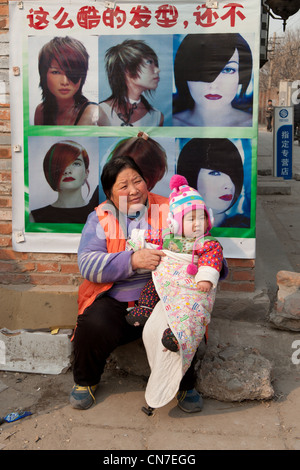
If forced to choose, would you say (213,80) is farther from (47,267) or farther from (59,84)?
(47,267)

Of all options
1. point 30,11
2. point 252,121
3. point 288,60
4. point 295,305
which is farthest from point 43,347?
point 288,60

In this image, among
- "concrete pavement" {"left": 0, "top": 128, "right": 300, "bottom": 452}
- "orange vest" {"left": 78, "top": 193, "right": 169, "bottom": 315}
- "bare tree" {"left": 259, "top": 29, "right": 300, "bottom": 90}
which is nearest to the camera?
"concrete pavement" {"left": 0, "top": 128, "right": 300, "bottom": 452}

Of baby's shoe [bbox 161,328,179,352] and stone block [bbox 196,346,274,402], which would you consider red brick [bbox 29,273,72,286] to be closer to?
stone block [bbox 196,346,274,402]

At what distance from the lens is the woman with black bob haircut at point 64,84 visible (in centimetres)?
347

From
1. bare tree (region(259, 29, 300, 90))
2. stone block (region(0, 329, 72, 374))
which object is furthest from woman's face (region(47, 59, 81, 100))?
bare tree (region(259, 29, 300, 90))

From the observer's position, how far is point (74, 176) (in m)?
3.60

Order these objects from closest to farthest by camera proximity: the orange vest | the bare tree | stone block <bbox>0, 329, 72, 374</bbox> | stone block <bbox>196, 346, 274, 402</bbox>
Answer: stone block <bbox>196, 346, 274, 402</bbox>
the orange vest
stone block <bbox>0, 329, 72, 374</bbox>
the bare tree

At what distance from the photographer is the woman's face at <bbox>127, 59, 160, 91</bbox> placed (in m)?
3.42

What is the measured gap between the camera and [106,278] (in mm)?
2885

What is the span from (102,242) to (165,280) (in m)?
0.47

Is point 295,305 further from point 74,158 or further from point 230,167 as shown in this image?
point 74,158

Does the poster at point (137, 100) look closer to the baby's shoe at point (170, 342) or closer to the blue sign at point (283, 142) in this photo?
the baby's shoe at point (170, 342)

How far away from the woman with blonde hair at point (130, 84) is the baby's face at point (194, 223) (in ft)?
3.24

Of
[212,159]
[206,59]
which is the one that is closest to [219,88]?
[206,59]
